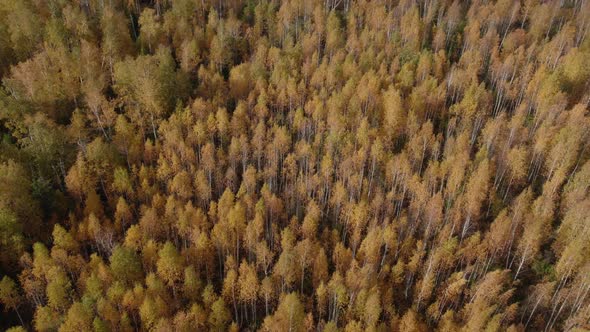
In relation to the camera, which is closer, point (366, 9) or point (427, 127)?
point (427, 127)

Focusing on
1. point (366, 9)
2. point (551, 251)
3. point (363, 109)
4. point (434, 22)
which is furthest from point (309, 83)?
point (551, 251)

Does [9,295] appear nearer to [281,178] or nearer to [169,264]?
[169,264]

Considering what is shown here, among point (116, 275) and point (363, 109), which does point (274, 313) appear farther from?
point (363, 109)

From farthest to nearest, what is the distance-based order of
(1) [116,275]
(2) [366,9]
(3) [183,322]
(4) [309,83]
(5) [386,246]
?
(2) [366,9] → (4) [309,83] → (5) [386,246] → (1) [116,275] → (3) [183,322]

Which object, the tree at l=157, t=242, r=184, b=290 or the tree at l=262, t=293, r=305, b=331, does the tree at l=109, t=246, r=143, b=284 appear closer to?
the tree at l=157, t=242, r=184, b=290

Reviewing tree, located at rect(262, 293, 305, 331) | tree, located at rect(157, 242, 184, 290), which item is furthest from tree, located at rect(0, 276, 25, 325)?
tree, located at rect(262, 293, 305, 331)

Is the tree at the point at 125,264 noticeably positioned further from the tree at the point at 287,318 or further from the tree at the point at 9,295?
the tree at the point at 287,318

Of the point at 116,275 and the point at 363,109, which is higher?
the point at 363,109

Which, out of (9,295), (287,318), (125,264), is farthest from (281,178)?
(9,295)
